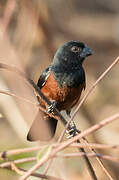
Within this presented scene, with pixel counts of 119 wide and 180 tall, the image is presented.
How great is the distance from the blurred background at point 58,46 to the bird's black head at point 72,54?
1.35ft

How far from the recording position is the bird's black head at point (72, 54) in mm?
4074

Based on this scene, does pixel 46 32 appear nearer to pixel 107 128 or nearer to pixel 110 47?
pixel 107 128

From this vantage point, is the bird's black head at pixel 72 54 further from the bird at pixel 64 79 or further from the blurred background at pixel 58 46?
the blurred background at pixel 58 46

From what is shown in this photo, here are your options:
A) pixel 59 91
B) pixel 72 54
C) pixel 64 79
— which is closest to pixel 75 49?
pixel 72 54

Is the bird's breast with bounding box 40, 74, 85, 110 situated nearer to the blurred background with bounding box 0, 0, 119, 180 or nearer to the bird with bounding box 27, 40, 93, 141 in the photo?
the bird with bounding box 27, 40, 93, 141

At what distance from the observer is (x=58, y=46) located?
6.86m

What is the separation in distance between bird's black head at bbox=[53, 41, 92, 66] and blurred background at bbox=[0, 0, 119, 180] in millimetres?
410

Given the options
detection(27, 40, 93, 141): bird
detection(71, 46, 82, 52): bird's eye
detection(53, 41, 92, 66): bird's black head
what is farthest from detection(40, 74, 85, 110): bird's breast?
detection(71, 46, 82, 52): bird's eye

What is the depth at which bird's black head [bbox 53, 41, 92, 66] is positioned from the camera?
4.07 meters

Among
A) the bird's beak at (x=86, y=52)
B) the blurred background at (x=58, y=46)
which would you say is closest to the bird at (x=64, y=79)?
the bird's beak at (x=86, y=52)

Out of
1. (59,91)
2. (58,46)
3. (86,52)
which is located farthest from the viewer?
(58,46)

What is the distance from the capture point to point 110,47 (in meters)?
8.03

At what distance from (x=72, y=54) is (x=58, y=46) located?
278cm

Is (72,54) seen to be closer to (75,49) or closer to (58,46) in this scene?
(75,49)
